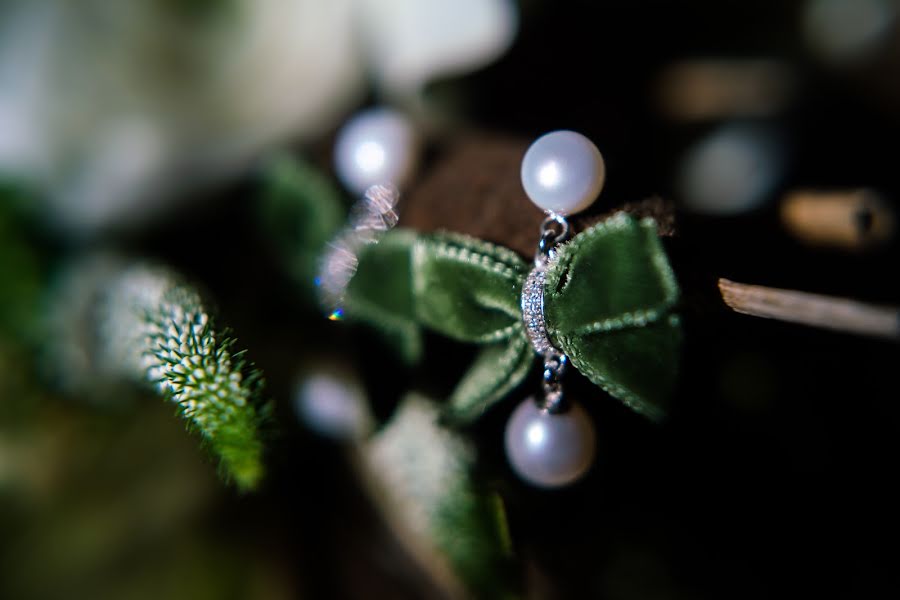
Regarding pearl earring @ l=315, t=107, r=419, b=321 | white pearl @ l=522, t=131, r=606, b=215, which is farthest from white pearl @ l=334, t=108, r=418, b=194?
white pearl @ l=522, t=131, r=606, b=215

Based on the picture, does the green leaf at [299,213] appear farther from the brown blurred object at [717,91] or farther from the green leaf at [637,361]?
the brown blurred object at [717,91]

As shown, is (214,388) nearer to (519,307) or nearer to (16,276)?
(519,307)

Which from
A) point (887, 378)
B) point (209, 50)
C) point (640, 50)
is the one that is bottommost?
point (887, 378)

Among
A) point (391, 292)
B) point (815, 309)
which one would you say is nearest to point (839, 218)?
point (815, 309)

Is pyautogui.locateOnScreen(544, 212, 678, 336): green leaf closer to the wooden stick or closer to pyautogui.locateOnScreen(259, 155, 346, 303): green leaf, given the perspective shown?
the wooden stick

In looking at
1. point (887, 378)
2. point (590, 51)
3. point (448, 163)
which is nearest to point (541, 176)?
point (448, 163)

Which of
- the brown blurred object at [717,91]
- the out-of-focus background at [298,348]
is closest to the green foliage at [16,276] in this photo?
the out-of-focus background at [298,348]

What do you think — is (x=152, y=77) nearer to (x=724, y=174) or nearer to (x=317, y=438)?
(x=317, y=438)
